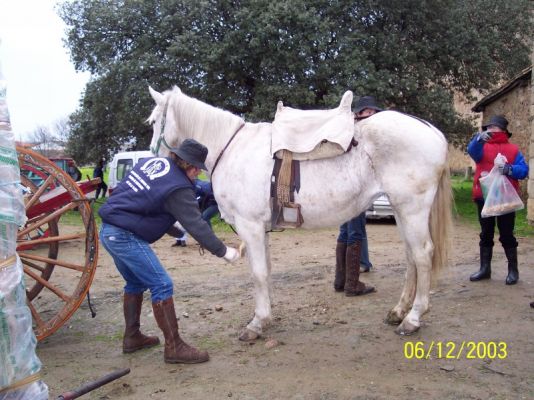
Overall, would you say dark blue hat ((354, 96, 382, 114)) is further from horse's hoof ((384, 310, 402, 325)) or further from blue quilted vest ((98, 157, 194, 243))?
blue quilted vest ((98, 157, 194, 243))

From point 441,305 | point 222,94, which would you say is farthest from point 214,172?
point 222,94

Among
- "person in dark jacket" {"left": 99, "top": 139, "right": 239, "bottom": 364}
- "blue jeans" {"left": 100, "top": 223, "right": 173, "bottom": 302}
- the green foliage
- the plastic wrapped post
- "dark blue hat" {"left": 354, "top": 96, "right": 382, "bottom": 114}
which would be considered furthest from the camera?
the green foliage

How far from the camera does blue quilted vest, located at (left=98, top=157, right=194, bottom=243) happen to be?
3.34 meters

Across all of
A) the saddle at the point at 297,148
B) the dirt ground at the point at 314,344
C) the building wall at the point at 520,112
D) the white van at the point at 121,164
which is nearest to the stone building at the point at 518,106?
the building wall at the point at 520,112

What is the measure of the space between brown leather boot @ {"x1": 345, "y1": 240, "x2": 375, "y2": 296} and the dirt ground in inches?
4.9

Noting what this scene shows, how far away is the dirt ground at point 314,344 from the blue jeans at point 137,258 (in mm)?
613

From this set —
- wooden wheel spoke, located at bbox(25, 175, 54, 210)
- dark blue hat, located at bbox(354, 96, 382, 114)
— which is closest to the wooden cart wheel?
wooden wheel spoke, located at bbox(25, 175, 54, 210)

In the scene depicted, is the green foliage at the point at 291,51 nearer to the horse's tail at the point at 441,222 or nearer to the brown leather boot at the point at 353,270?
the brown leather boot at the point at 353,270

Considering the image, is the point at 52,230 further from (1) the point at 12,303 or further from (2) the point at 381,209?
(2) the point at 381,209

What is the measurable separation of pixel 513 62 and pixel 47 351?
16.4 m

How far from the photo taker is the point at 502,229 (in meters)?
5.18

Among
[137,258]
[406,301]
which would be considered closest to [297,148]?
[137,258]

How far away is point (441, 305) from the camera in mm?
4652

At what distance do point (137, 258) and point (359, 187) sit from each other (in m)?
1.86
